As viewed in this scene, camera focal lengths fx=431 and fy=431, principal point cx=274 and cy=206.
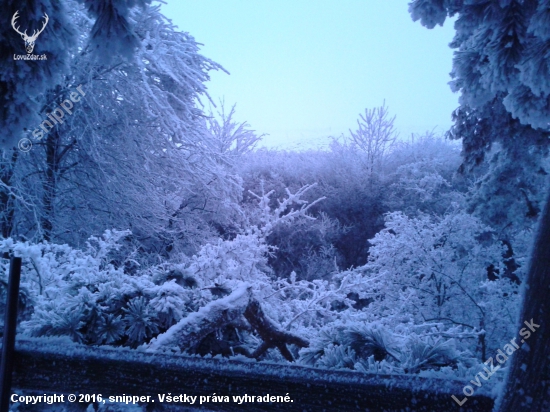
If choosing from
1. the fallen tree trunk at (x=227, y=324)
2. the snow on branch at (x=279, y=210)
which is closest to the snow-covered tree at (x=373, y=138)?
the snow on branch at (x=279, y=210)

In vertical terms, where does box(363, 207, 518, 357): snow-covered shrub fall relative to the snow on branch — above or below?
below

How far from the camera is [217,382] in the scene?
4.49 ft

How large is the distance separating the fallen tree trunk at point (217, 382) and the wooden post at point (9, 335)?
0.13 ft

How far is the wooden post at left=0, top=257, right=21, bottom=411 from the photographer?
4.80ft

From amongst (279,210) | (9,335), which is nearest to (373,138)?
(279,210)

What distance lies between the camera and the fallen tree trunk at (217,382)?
1255 mm

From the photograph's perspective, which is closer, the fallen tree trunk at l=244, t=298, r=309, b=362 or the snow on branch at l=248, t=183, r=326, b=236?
the fallen tree trunk at l=244, t=298, r=309, b=362

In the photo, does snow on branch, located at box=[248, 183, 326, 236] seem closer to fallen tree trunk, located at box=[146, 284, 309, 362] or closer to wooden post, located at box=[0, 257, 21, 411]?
fallen tree trunk, located at box=[146, 284, 309, 362]

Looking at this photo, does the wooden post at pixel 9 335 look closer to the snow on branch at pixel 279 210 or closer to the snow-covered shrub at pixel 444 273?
the snow-covered shrub at pixel 444 273

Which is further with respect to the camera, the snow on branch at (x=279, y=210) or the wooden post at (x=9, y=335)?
the snow on branch at (x=279, y=210)

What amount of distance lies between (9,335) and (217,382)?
76cm

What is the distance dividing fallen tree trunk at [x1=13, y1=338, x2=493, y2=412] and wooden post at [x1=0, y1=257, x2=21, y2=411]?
4 cm

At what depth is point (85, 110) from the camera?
7180 mm

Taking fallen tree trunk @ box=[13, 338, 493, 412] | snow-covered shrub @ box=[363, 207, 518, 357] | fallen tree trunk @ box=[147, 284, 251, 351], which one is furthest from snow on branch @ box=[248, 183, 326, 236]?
fallen tree trunk @ box=[13, 338, 493, 412]
